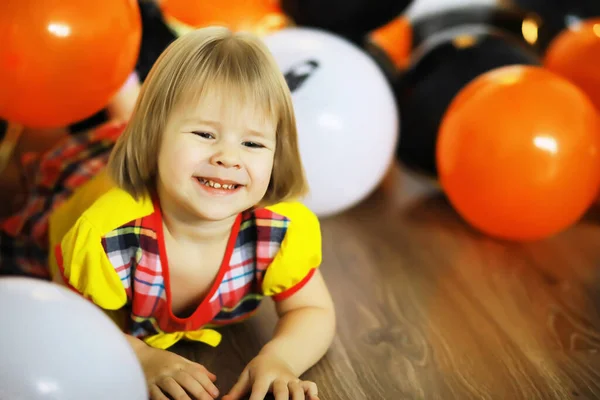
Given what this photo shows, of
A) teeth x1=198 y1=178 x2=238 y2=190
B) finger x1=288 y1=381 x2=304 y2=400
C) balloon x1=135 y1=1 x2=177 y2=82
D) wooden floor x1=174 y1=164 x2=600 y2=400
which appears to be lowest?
wooden floor x1=174 y1=164 x2=600 y2=400

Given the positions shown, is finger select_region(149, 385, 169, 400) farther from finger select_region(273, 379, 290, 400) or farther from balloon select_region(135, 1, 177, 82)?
balloon select_region(135, 1, 177, 82)

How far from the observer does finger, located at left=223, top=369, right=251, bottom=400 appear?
990 mm

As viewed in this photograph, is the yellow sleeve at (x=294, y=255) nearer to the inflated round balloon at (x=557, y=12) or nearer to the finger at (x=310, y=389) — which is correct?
the finger at (x=310, y=389)

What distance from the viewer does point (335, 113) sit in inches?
57.0

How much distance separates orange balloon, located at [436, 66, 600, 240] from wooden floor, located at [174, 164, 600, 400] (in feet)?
0.34

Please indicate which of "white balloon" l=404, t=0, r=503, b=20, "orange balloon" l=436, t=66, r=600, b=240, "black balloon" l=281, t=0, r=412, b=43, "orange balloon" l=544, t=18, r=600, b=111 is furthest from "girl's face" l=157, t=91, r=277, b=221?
"white balloon" l=404, t=0, r=503, b=20

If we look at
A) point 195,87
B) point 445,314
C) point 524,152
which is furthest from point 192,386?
point 524,152

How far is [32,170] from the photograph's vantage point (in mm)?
1526

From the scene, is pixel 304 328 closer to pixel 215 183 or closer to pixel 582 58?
pixel 215 183

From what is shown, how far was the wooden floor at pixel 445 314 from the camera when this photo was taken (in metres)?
1.12

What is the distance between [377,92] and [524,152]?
32cm

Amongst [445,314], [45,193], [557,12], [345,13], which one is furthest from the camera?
[557,12]

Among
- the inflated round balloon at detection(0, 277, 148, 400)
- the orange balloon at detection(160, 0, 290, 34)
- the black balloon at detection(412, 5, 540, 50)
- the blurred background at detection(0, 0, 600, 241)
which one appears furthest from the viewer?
the black balloon at detection(412, 5, 540, 50)

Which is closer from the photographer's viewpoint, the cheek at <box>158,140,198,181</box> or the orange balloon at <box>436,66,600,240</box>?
the cheek at <box>158,140,198,181</box>
